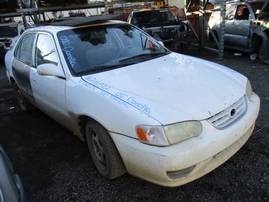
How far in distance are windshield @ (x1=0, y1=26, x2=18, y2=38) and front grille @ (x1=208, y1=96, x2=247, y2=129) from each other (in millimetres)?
11080

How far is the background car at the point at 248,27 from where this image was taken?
686 cm

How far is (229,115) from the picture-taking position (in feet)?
7.52

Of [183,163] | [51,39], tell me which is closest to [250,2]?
[51,39]

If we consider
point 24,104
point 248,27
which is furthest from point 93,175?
point 248,27

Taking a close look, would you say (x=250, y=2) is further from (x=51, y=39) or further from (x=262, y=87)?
(x=51, y=39)

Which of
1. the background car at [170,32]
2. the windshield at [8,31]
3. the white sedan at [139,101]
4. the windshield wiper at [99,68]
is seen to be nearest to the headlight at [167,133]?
the white sedan at [139,101]

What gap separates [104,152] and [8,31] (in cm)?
1084

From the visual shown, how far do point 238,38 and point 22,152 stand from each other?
288 inches

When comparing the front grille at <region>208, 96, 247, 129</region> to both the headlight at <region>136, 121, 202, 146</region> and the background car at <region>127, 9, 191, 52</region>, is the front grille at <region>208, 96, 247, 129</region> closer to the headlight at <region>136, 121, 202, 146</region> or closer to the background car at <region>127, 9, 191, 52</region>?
the headlight at <region>136, 121, 202, 146</region>

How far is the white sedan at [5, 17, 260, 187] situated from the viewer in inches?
80.4

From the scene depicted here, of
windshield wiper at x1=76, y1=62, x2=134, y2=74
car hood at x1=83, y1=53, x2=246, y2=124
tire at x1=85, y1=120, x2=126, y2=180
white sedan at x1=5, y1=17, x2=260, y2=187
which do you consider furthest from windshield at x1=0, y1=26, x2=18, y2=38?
tire at x1=85, y1=120, x2=126, y2=180

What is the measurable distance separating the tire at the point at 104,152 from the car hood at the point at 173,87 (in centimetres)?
40

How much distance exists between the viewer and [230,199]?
224cm

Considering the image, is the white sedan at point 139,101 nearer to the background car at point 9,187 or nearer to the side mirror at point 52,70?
the side mirror at point 52,70
